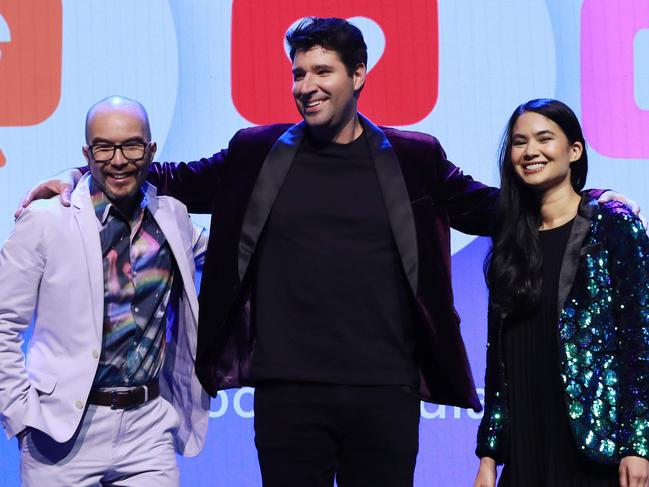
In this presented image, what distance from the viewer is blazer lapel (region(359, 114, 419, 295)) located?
8.09ft

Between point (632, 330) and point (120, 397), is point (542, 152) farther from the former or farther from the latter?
point (120, 397)

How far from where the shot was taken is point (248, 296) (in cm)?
254

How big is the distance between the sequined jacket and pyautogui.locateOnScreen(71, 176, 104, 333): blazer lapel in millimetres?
1133

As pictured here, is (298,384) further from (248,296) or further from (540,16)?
(540,16)

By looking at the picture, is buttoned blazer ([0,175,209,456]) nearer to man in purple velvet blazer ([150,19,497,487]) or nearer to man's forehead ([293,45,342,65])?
man in purple velvet blazer ([150,19,497,487])

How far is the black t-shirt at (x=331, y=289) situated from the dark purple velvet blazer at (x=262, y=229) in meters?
0.03

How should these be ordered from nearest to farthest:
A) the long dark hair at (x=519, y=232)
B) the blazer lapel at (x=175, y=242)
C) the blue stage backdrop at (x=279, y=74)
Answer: the long dark hair at (x=519, y=232), the blazer lapel at (x=175, y=242), the blue stage backdrop at (x=279, y=74)

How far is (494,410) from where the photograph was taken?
2434mm

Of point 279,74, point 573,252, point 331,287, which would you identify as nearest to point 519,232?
point 573,252

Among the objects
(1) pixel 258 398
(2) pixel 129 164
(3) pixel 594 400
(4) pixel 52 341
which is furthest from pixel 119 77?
(3) pixel 594 400

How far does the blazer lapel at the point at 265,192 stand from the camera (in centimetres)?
248

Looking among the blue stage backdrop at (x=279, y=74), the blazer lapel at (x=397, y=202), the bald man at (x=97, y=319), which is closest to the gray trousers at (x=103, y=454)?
the bald man at (x=97, y=319)

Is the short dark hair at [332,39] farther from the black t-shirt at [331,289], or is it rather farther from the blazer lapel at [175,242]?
the blazer lapel at [175,242]

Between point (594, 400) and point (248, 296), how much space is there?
2.90 ft
